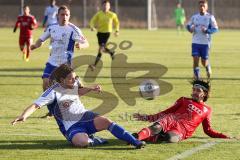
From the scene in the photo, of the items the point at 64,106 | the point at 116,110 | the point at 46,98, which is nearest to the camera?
the point at 46,98

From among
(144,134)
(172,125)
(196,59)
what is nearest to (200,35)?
(196,59)

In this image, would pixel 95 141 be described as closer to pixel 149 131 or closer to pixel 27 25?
pixel 149 131

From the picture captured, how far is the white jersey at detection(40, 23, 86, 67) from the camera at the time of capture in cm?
1360

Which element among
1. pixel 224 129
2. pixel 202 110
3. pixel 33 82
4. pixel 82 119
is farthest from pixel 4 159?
pixel 33 82

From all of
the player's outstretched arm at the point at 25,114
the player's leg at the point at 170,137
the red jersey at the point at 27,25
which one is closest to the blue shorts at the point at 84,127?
the player's outstretched arm at the point at 25,114

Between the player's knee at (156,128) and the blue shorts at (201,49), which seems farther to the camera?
the blue shorts at (201,49)

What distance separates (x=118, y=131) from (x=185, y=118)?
4.39 ft

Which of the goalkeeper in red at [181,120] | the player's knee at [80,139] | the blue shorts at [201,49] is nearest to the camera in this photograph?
the player's knee at [80,139]

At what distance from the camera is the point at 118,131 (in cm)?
1028

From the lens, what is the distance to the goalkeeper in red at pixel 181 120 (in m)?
10.9

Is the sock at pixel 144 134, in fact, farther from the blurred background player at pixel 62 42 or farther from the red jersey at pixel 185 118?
the blurred background player at pixel 62 42

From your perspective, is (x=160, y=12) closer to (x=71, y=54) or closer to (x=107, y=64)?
(x=107, y=64)

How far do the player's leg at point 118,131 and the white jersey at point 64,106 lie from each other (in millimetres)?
298

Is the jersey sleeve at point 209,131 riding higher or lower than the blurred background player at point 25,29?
higher
